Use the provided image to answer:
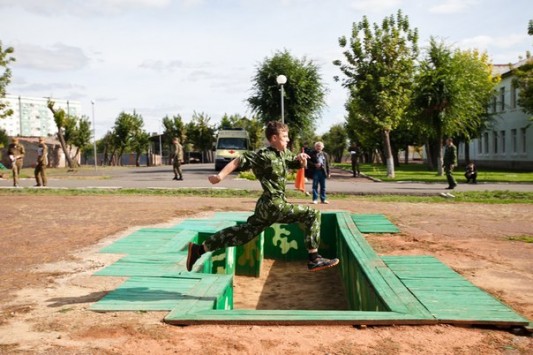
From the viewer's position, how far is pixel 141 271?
5539mm

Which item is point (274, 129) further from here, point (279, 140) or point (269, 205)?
point (269, 205)

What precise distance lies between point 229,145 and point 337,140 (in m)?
62.3

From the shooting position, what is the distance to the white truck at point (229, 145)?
32875 millimetres

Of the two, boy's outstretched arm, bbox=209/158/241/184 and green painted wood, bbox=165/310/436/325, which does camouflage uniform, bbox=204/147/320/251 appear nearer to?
boy's outstretched arm, bbox=209/158/241/184

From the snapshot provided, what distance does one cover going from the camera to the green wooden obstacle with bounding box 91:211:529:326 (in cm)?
387

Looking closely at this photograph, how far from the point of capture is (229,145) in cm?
3341

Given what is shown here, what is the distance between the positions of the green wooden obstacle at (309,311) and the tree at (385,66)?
808 inches

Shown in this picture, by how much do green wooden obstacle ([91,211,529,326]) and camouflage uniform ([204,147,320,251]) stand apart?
42 centimetres

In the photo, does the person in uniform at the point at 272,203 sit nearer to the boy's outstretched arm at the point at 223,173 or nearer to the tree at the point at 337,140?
the boy's outstretched arm at the point at 223,173

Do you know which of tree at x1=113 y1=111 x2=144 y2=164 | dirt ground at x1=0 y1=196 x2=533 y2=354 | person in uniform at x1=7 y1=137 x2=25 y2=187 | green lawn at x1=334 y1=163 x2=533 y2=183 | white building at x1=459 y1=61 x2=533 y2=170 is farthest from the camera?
tree at x1=113 y1=111 x2=144 y2=164

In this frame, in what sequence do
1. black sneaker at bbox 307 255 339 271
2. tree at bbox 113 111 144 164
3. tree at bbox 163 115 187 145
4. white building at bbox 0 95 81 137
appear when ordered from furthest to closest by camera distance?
white building at bbox 0 95 81 137 < tree at bbox 163 115 187 145 < tree at bbox 113 111 144 164 < black sneaker at bbox 307 255 339 271

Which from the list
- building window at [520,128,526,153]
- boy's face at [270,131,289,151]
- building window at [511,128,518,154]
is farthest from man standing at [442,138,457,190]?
building window at [511,128,518,154]

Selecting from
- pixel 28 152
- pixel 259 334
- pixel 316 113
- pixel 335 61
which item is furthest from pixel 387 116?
pixel 28 152

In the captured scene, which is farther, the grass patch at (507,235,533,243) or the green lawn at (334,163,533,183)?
the green lawn at (334,163,533,183)
